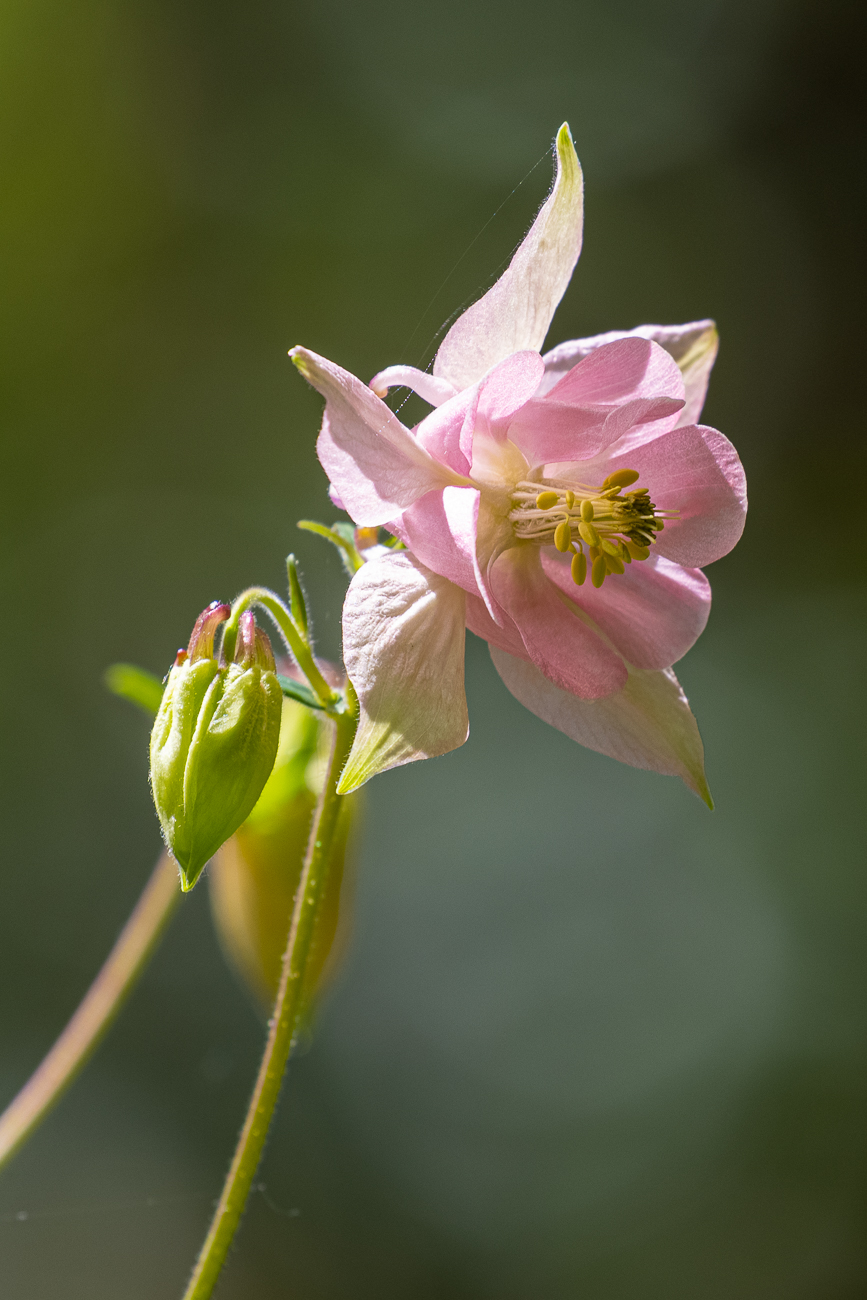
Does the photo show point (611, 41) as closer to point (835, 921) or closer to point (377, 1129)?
point (835, 921)

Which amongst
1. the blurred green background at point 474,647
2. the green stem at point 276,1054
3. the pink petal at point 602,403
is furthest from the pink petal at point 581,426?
the blurred green background at point 474,647

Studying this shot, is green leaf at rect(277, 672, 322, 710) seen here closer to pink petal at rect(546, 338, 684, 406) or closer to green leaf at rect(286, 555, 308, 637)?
green leaf at rect(286, 555, 308, 637)

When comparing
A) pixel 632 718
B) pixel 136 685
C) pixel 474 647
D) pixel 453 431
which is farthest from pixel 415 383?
pixel 474 647

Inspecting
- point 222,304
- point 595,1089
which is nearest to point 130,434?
point 222,304

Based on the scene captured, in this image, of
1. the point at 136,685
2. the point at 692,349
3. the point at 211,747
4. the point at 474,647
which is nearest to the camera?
the point at 211,747

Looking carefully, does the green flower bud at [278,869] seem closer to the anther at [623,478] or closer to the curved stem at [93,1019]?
the curved stem at [93,1019]

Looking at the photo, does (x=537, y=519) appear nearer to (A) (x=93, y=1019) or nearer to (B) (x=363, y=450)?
(B) (x=363, y=450)
